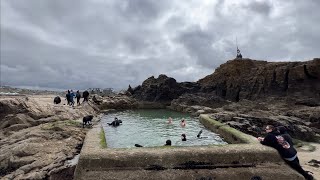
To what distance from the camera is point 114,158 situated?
13.3m

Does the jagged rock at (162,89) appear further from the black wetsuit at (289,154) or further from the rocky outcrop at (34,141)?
the black wetsuit at (289,154)

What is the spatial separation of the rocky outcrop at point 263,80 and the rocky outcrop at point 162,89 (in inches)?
166

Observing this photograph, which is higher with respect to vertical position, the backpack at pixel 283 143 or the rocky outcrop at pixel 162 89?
the rocky outcrop at pixel 162 89

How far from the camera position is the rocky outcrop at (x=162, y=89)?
2753 inches

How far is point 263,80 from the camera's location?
190 ft

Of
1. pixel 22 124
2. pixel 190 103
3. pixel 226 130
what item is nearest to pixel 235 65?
pixel 190 103

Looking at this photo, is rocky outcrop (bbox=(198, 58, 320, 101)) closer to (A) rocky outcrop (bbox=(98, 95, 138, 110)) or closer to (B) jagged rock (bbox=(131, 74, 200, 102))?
(B) jagged rock (bbox=(131, 74, 200, 102))

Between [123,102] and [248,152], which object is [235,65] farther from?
[248,152]

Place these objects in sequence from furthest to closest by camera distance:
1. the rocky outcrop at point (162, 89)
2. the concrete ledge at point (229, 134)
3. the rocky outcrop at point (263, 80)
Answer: the rocky outcrop at point (162, 89) < the rocky outcrop at point (263, 80) < the concrete ledge at point (229, 134)

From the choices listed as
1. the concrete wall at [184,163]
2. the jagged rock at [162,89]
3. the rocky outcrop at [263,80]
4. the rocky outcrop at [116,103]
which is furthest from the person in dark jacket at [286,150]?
the jagged rock at [162,89]

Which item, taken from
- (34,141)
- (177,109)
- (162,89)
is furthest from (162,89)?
(34,141)

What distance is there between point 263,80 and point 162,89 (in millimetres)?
22482

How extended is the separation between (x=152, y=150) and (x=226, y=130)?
9.15 metres

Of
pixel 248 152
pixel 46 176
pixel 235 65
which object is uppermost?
pixel 235 65
